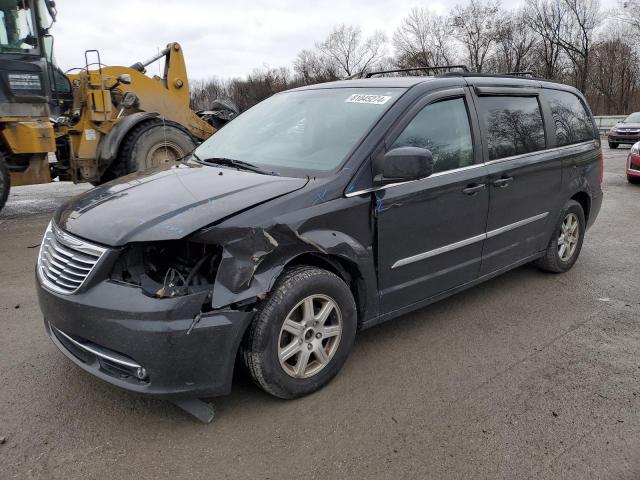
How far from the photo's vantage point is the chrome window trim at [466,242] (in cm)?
340

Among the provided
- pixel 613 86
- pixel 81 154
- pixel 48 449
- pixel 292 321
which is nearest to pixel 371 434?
pixel 292 321

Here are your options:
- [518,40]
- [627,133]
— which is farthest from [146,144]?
[518,40]

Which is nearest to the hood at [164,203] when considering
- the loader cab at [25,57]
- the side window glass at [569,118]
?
the side window glass at [569,118]

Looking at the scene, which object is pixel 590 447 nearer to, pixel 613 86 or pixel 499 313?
pixel 499 313

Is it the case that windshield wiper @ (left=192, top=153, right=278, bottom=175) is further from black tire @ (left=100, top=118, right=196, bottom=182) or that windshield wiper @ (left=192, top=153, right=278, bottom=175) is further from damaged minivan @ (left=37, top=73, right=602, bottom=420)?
black tire @ (left=100, top=118, right=196, bottom=182)

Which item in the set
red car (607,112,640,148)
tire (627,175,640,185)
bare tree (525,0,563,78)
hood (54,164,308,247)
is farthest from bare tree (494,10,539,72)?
hood (54,164,308,247)

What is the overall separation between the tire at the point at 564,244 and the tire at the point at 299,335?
260 cm

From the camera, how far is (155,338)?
2.44 m

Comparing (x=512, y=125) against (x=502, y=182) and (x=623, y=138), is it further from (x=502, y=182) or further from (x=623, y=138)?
(x=623, y=138)

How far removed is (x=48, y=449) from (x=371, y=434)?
5.17ft

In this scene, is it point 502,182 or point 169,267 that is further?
point 502,182

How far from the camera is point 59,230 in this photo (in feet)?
9.58

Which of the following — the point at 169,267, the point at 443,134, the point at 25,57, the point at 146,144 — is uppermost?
the point at 25,57

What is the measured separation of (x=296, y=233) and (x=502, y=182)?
193 cm
